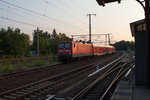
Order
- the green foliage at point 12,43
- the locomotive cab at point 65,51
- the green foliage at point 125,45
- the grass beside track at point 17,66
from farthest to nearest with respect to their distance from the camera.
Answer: the green foliage at point 125,45
the green foliage at point 12,43
the locomotive cab at point 65,51
the grass beside track at point 17,66

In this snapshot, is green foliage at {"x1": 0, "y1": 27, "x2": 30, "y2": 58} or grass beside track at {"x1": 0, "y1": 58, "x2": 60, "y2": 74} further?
green foliage at {"x1": 0, "y1": 27, "x2": 30, "y2": 58}

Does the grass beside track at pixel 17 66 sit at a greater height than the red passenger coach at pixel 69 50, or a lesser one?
lesser

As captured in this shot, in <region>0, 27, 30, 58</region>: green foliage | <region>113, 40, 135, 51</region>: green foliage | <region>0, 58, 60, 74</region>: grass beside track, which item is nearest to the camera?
<region>0, 58, 60, 74</region>: grass beside track

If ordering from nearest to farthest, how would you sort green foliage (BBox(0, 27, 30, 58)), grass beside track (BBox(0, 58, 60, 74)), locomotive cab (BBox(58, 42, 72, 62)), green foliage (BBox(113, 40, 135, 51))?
grass beside track (BBox(0, 58, 60, 74)) → locomotive cab (BBox(58, 42, 72, 62)) → green foliage (BBox(0, 27, 30, 58)) → green foliage (BBox(113, 40, 135, 51))

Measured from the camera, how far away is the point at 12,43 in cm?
4556

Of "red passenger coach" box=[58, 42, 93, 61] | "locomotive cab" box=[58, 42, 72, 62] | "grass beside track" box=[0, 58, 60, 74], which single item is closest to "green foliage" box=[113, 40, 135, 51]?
"red passenger coach" box=[58, 42, 93, 61]

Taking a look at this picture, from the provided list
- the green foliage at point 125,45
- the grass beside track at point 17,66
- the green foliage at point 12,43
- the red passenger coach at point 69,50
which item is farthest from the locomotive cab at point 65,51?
the green foliage at point 125,45

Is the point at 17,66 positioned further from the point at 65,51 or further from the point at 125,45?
the point at 125,45

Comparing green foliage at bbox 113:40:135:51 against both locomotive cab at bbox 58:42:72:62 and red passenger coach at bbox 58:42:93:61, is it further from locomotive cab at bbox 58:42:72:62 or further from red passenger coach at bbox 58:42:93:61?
locomotive cab at bbox 58:42:72:62

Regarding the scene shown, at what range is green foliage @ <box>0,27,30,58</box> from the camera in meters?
44.9

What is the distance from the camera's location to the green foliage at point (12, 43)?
4491 cm

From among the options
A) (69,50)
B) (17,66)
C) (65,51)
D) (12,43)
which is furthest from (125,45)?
(17,66)

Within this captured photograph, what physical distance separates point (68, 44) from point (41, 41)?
144ft

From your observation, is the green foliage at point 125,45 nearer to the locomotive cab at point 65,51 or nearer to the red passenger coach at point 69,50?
the red passenger coach at point 69,50
